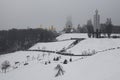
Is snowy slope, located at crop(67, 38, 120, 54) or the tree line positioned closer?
snowy slope, located at crop(67, 38, 120, 54)

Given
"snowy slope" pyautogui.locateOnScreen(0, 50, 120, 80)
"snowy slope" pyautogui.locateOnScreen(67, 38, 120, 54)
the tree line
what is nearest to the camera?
"snowy slope" pyautogui.locateOnScreen(0, 50, 120, 80)

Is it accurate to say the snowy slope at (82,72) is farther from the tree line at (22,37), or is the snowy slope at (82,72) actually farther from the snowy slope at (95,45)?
the tree line at (22,37)

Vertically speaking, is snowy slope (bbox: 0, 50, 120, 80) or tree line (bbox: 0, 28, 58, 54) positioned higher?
tree line (bbox: 0, 28, 58, 54)

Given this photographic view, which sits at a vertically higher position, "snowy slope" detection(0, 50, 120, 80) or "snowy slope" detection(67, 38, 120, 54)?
"snowy slope" detection(67, 38, 120, 54)

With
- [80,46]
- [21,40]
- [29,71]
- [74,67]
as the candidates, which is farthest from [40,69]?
[21,40]

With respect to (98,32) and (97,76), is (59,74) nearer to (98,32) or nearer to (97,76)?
(97,76)

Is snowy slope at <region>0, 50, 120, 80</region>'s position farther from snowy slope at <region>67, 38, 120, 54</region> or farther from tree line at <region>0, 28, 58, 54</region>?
tree line at <region>0, 28, 58, 54</region>

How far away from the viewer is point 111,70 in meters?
23.1

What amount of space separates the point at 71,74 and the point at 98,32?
47982 millimetres

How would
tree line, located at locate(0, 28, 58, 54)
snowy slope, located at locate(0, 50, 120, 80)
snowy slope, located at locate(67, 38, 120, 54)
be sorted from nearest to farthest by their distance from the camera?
snowy slope, located at locate(0, 50, 120, 80) < snowy slope, located at locate(67, 38, 120, 54) < tree line, located at locate(0, 28, 58, 54)

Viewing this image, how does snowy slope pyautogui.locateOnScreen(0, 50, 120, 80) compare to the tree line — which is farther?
the tree line

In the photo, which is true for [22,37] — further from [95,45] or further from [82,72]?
[82,72]

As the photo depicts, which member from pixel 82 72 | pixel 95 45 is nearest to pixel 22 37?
pixel 95 45

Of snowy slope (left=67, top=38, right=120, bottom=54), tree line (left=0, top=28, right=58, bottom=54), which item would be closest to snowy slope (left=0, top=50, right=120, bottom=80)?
snowy slope (left=67, top=38, right=120, bottom=54)
